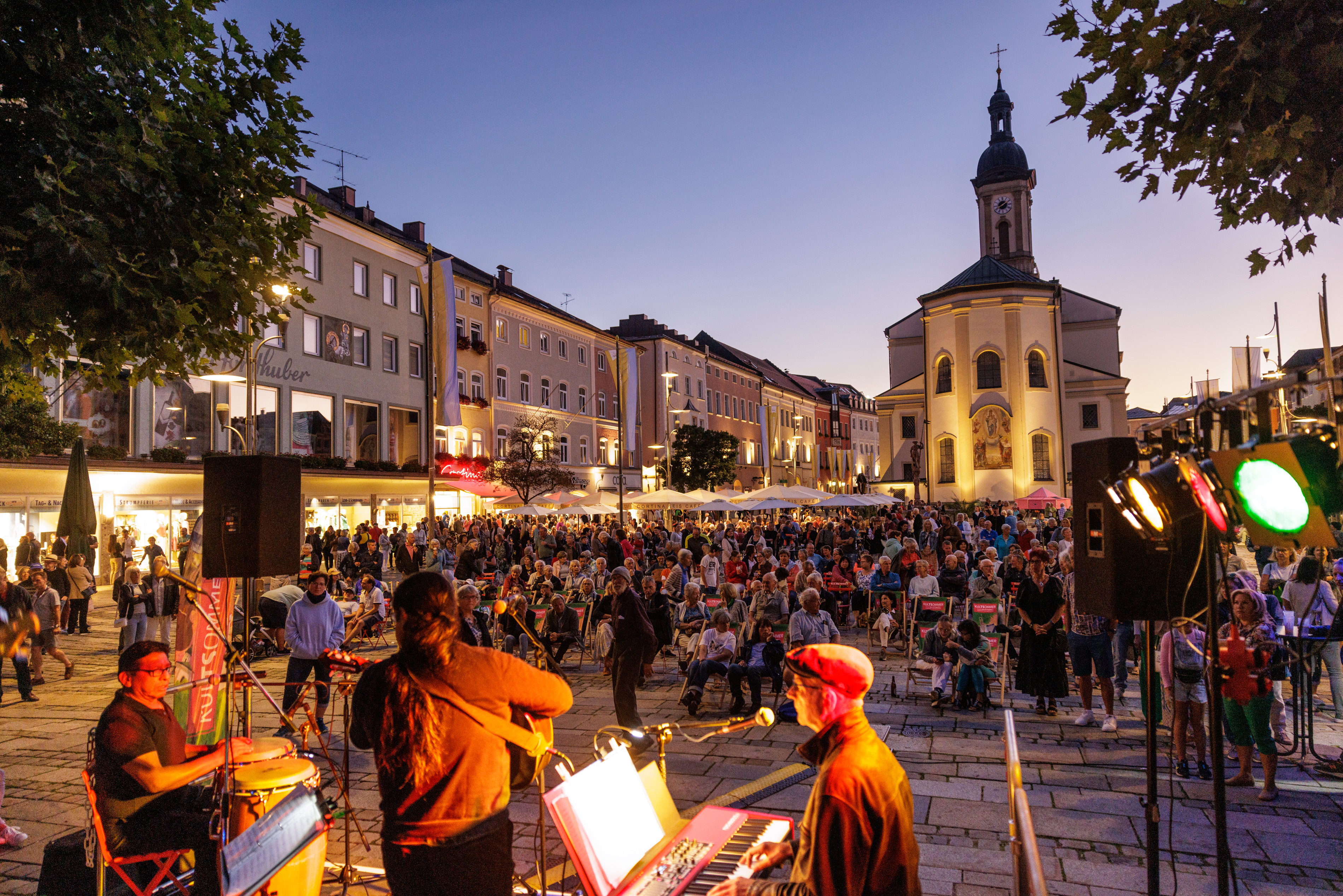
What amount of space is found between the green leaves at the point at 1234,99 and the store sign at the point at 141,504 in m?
26.7

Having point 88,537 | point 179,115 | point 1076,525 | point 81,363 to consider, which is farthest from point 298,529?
point 88,537

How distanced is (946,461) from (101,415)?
40872mm

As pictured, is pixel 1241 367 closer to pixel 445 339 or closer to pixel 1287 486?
pixel 1287 486

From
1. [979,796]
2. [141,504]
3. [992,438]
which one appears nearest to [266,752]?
[979,796]

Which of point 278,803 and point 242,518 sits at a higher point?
point 242,518

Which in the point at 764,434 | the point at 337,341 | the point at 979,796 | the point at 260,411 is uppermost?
the point at 337,341

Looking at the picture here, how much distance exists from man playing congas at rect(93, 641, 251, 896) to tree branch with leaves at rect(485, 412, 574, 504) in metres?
28.5

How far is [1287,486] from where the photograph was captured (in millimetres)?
3615

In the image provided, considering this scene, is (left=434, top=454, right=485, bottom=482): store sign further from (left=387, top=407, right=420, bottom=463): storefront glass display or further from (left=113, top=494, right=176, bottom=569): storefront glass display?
(left=113, top=494, right=176, bottom=569): storefront glass display

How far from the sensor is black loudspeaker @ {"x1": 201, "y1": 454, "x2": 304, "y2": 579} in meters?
6.29

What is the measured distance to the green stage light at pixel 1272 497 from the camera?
11.7 feet

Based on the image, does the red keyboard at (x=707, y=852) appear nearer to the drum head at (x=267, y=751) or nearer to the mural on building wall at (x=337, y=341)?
the drum head at (x=267, y=751)

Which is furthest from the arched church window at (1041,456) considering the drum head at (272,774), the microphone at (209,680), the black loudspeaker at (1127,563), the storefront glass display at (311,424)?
the drum head at (272,774)

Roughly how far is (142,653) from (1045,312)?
50983 mm
